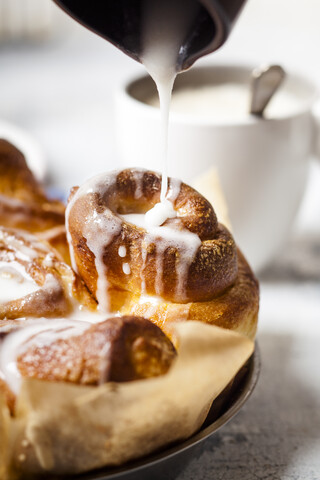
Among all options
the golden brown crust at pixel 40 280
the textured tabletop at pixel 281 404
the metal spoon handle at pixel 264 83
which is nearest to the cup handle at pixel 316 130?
the metal spoon handle at pixel 264 83

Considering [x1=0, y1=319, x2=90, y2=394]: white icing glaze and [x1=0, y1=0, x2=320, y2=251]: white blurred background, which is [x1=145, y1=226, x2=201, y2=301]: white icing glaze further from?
[x1=0, y1=0, x2=320, y2=251]: white blurred background

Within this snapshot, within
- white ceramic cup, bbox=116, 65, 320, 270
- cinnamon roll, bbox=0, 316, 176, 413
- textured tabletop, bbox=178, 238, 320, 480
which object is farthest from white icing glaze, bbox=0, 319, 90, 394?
white ceramic cup, bbox=116, 65, 320, 270

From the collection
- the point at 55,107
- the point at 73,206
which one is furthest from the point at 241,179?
the point at 55,107

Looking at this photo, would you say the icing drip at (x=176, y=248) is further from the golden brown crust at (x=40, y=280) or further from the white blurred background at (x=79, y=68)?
the white blurred background at (x=79, y=68)

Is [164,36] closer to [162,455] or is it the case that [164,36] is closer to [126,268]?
[126,268]

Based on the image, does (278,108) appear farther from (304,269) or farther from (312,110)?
(304,269)

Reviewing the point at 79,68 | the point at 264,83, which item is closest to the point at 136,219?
the point at 264,83
